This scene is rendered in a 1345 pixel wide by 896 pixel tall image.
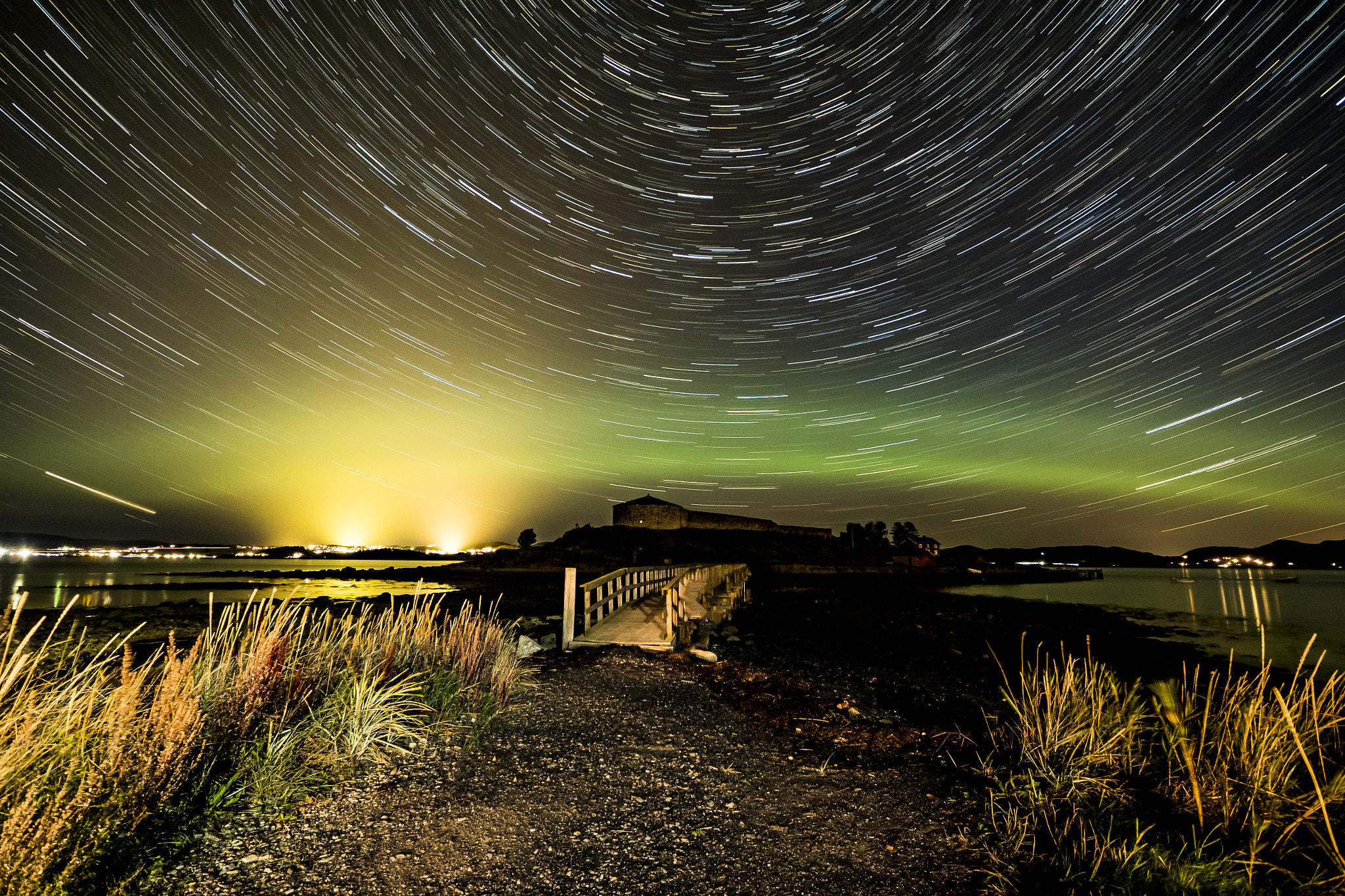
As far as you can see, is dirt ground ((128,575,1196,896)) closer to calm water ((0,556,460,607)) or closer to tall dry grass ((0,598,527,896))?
tall dry grass ((0,598,527,896))

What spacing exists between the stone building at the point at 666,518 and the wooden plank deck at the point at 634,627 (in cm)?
7640

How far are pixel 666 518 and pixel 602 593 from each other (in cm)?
8167

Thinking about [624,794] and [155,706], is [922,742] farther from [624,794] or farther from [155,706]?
[155,706]

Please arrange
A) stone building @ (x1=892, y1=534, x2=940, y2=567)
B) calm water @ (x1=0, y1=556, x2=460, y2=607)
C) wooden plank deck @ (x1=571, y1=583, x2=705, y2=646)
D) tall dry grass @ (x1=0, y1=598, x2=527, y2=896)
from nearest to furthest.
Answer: tall dry grass @ (x1=0, y1=598, x2=527, y2=896) → wooden plank deck @ (x1=571, y1=583, x2=705, y2=646) → calm water @ (x1=0, y1=556, x2=460, y2=607) → stone building @ (x1=892, y1=534, x2=940, y2=567)

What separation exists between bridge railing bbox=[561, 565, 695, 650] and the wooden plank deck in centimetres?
18

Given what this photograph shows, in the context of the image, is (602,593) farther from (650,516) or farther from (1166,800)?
(650,516)

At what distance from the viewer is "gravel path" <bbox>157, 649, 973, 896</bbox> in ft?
12.3

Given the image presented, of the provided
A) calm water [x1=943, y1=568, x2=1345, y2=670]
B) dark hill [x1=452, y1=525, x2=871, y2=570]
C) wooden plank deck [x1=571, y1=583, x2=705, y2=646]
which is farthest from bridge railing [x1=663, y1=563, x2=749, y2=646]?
dark hill [x1=452, y1=525, x2=871, y2=570]

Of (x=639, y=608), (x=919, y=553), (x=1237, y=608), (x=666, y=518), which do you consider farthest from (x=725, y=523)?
(x=639, y=608)

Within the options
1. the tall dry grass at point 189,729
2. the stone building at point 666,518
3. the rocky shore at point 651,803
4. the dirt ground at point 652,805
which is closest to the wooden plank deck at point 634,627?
the rocky shore at point 651,803

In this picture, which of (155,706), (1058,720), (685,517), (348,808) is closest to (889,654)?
(1058,720)

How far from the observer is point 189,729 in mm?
3973

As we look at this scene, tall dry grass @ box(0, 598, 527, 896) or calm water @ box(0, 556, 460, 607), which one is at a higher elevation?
tall dry grass @ box(0, 598, 527, 896)

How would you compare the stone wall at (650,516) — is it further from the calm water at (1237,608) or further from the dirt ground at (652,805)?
the dirt ground at (652,805)
